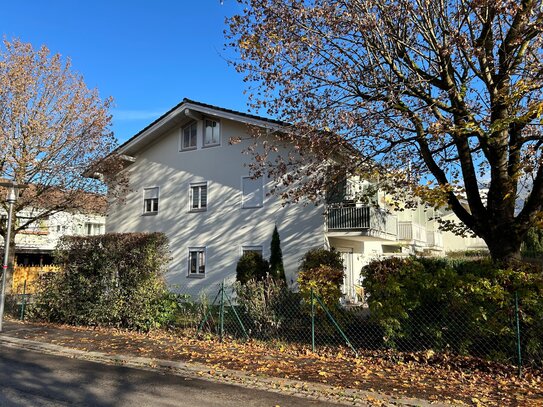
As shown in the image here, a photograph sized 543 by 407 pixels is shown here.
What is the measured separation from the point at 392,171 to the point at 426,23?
145 inches

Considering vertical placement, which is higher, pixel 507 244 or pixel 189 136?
pixel 189 136

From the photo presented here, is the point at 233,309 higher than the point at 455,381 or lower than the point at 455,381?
higher

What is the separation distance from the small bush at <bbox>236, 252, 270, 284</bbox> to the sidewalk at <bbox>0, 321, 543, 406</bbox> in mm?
7075

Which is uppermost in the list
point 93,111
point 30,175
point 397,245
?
point 93,111

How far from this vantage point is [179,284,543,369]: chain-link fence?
713 cm

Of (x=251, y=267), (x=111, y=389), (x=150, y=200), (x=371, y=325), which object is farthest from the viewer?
(x=150, y=200)

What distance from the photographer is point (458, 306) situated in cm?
757

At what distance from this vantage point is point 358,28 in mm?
9250

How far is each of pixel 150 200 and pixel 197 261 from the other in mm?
4539

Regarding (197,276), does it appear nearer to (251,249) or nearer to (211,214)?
(211,214)

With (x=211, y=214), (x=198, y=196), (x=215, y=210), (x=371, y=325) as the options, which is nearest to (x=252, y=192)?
(x=215, y=210)

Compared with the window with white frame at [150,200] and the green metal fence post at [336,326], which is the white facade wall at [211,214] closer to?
the window with white frame at [150,200]

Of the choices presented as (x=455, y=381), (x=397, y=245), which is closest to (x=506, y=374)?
(x=455, y=381)

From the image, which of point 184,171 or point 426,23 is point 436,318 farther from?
point 184,171
